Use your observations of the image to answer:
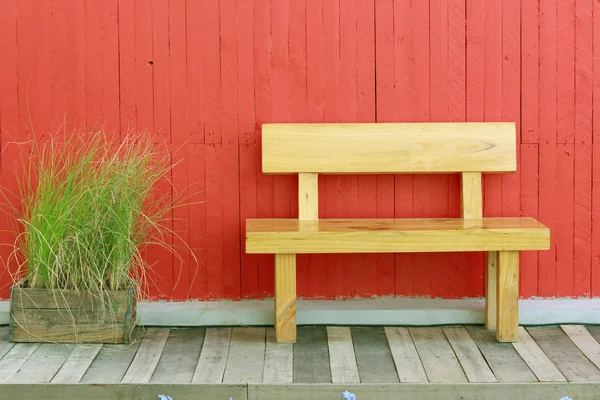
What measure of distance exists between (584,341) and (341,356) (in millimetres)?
1069

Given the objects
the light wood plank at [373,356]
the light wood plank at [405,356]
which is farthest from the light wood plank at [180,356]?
the light wood plank at [405,356]

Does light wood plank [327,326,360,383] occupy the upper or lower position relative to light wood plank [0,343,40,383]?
lower

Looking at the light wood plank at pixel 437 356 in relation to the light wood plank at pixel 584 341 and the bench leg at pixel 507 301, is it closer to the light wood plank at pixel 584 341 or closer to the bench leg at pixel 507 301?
the bench leg at pixel 507 301

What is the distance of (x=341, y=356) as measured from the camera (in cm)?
314

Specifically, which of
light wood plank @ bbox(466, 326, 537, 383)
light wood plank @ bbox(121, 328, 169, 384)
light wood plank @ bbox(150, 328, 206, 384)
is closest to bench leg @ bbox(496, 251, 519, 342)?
light wood plank @ bbox(466, 326, 537, 383)

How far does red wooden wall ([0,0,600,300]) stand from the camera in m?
3.63

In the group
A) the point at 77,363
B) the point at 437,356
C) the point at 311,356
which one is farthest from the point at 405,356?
the point at 77,363

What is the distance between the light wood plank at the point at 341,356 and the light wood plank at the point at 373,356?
0.9 inches

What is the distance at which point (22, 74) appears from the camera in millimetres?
3631

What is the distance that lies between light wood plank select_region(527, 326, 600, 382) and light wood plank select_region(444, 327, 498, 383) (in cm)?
28

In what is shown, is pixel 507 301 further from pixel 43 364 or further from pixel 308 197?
pixel 43 364

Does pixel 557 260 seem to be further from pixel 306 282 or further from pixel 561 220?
pixel 306 282

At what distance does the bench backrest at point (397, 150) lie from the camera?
3564 millimetres

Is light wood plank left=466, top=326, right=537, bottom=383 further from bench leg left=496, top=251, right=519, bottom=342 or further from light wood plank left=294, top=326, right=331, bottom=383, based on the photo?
light wood plank left=294, top=326, right=331, bottom=383
